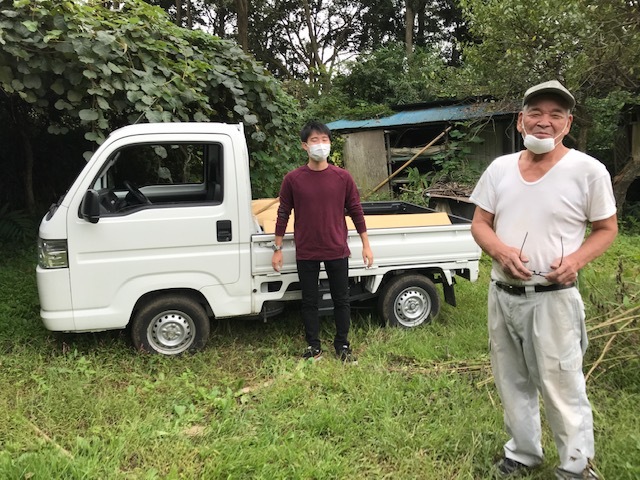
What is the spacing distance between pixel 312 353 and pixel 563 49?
23.0ft

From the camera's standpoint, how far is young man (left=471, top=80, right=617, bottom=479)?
2.07 m

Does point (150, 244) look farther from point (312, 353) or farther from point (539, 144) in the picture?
point (539, 144)

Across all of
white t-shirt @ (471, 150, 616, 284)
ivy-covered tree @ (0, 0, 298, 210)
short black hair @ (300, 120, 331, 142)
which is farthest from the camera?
ivy-covered tree @ (0, 0, 298, 210)

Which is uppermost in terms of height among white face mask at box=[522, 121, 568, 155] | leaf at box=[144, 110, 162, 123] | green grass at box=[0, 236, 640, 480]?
leaf at box=[144, 110, 162, 123]

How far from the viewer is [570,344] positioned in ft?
7.05

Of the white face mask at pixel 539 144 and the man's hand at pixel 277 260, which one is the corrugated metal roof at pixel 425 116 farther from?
the white face mask at pixel 539 144

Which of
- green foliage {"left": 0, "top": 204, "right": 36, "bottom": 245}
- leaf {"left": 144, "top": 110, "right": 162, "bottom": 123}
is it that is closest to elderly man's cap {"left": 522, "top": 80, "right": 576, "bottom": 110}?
leaf {"left": 144, "top": 110, "right": 162, "bottom": 123}

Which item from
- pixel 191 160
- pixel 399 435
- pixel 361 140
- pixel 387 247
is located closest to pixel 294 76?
pixel 361 140

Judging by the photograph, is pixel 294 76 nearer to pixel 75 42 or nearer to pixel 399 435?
pixel 75 42

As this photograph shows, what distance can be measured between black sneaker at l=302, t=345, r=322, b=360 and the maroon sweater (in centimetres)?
79

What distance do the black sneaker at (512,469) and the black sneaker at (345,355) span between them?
1520 mm

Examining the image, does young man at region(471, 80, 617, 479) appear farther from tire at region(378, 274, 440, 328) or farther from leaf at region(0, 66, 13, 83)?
leaf at region(0, 66, 13, 83)

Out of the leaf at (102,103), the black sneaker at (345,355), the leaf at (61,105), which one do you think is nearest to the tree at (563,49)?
the black sneaker at (345,355)

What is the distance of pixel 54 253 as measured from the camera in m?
3.58
